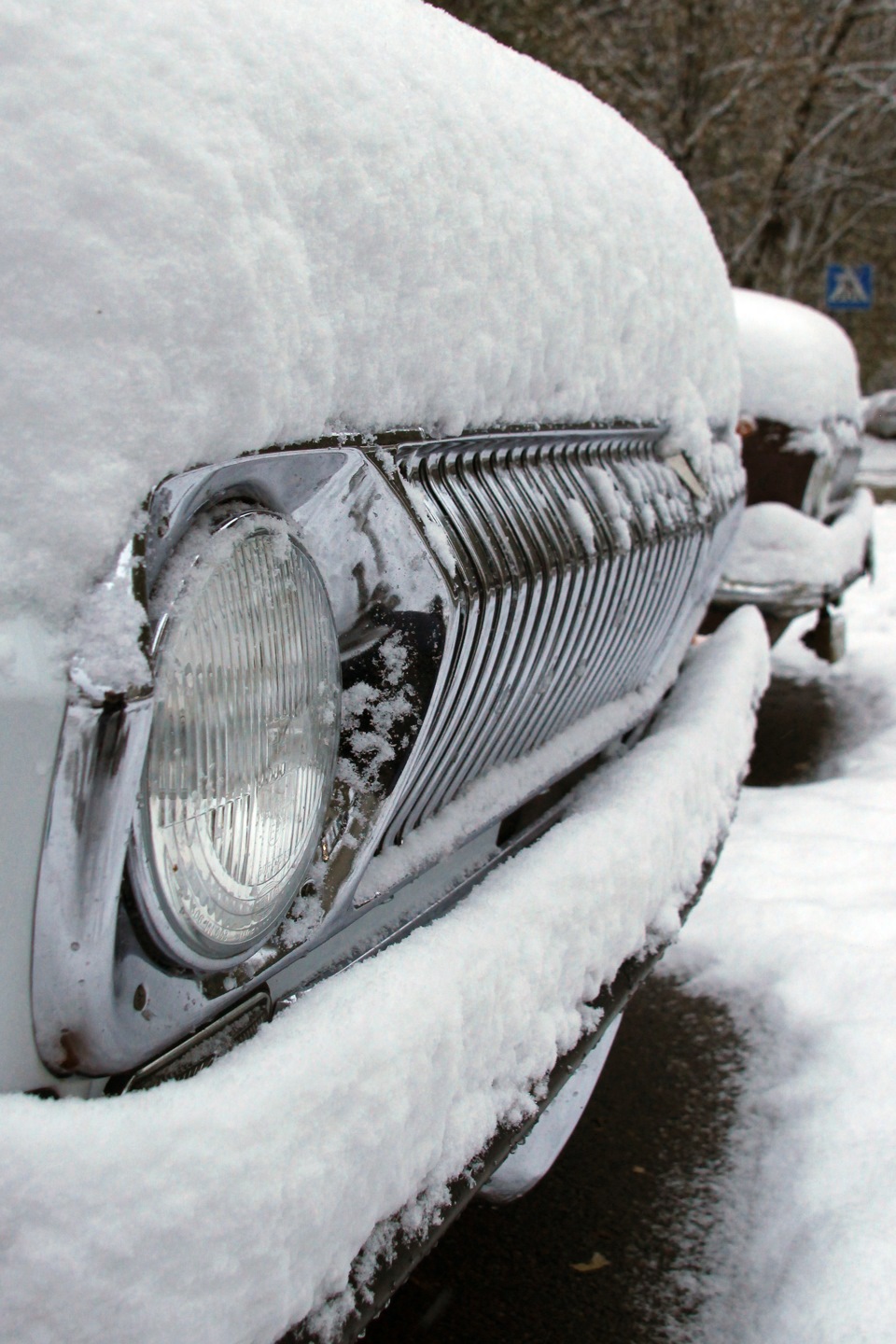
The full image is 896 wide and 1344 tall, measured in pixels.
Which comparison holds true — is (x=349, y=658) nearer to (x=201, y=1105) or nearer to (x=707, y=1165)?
(x=201, y=1105)

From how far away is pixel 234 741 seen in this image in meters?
0.89

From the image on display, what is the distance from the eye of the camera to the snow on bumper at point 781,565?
393 centimetres

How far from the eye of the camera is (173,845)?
83 centimetres

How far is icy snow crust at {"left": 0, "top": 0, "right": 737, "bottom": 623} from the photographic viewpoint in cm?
73

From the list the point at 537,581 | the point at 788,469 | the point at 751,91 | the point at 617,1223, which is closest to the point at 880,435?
the point at 751,91

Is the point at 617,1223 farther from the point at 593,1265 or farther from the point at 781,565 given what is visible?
the point at 781,565

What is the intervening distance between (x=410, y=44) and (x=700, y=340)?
926 mm

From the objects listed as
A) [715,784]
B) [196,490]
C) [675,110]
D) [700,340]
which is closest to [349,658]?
[196,490]

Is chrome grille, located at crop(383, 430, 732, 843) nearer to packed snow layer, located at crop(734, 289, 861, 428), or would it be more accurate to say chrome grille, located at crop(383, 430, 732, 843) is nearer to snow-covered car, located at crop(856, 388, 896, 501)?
packed snow layer, located at crop(734, 289, 861, 428)

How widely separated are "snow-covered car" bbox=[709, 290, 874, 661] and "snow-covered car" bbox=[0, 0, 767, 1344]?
2551 millimetres

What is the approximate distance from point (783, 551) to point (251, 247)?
11.1 ft

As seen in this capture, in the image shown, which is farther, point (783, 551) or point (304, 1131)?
point (783, 551)

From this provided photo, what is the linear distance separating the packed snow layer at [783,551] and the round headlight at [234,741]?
3051mm

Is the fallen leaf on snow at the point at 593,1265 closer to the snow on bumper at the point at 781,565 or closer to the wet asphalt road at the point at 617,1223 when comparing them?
the wet asphalt road at the point at 617,1223
